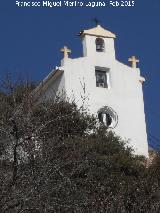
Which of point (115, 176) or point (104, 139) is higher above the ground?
point (104, 139)

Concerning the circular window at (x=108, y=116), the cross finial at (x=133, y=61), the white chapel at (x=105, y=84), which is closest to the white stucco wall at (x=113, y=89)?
the white chapel at (x=105, y=84)

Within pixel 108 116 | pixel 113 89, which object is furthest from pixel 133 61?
pixel 108 116

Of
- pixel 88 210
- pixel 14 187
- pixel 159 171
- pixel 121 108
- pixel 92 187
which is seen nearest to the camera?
pixel 14 187

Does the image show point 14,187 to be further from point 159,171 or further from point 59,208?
point 159,171

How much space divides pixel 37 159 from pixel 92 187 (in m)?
5.69

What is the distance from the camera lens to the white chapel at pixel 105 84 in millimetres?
26922

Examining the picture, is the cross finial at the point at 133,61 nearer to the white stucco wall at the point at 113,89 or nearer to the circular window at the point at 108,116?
the white stucco wall at the point at 113,89

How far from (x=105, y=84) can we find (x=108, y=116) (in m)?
1.51

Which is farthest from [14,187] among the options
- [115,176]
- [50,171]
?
[115,176]

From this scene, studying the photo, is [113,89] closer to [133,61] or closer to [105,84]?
[105,84]

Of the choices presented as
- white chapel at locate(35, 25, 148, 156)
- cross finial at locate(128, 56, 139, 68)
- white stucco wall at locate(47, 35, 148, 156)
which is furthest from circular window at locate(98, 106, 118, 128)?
cross finial at locate(128, 56, 139, 68)

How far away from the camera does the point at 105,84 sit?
92.9 ft

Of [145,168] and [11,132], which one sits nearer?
[11,132]

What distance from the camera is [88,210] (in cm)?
1302
